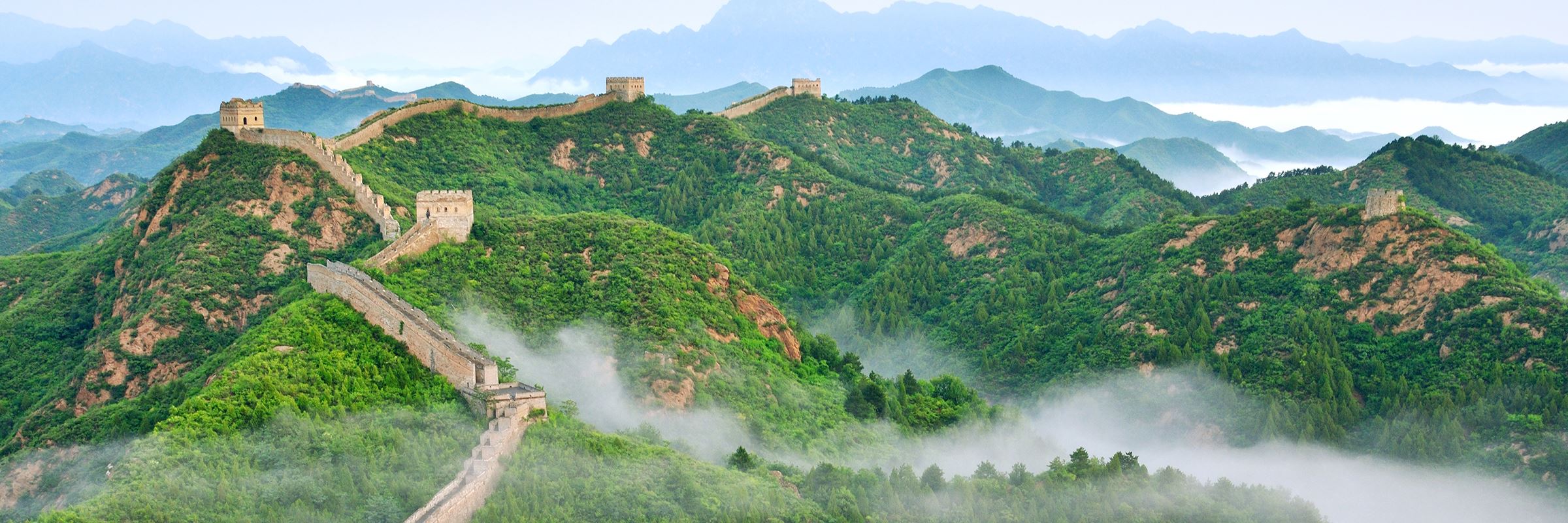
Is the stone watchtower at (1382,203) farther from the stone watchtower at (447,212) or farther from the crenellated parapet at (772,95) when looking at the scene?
the crenellated parapet at (772,95)

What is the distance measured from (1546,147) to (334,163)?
474ft

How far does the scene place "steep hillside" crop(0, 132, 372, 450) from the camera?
75875 mm

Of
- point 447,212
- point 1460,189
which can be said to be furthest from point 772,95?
point 447,212

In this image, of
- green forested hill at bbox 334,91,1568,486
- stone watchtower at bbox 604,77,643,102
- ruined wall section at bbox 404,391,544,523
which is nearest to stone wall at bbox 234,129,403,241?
green forested hill at bbox 334,91,1568,486

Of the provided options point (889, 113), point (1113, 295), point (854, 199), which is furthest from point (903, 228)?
point (889, 113)

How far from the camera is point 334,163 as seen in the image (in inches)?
3713

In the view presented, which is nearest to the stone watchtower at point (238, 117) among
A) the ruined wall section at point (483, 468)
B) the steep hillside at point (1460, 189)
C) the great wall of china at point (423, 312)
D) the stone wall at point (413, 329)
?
the great wall of china at point (423, 312)

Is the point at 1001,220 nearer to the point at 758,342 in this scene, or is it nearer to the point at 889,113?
the point at 758,342

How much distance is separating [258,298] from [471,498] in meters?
30.0

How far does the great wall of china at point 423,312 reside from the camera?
197 feet

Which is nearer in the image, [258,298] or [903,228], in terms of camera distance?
[258,298]

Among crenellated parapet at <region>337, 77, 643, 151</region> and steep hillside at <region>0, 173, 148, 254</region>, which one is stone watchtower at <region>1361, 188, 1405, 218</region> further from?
steep hillside at <region>0, 173, 148, 254</region>

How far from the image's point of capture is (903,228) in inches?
5123

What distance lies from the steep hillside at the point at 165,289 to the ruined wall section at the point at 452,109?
50.1 ft
